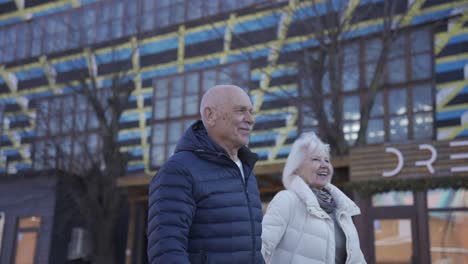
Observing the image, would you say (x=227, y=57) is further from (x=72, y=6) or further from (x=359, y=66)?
(x=72, y=6)

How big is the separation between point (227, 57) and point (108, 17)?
187 inches

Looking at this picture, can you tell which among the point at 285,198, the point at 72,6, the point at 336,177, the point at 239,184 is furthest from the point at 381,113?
the point at 72,6

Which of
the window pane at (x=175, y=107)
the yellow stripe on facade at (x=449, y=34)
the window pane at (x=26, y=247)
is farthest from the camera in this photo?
the window pane at (x=26, y=247)

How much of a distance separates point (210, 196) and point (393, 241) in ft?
27.2

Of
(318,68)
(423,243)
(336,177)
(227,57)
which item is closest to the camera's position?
(423,243)

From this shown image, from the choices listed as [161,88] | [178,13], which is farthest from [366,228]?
[178,13]

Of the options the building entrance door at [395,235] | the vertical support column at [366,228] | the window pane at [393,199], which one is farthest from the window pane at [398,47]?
the building entrance door at [395,235]

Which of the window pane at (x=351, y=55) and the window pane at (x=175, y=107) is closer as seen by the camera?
the window pane at (x=351, y=55)

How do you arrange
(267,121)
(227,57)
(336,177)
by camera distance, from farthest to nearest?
(227,57), (267,121), (336,177)

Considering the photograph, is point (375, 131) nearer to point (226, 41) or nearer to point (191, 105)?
point (226, 41)

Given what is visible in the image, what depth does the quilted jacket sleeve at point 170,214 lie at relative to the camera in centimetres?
215

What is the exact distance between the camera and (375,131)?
11570mm

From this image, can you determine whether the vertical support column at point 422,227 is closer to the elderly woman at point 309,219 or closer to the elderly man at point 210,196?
the elderly woman at point 309,219

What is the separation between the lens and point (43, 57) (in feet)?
56.0
